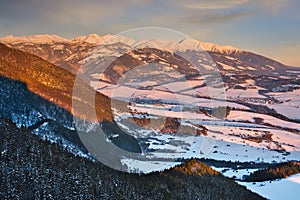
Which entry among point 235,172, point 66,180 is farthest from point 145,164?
point 66,180

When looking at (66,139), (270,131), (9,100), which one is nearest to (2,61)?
(9,100)

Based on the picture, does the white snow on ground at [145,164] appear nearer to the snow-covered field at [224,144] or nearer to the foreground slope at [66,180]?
the snow-covered field at [224,144]

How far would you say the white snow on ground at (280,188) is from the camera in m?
58.0

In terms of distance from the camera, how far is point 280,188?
6084 cm

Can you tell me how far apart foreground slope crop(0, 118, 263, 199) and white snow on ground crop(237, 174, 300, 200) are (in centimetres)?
748

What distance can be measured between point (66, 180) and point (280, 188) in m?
37.1

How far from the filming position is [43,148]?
146ft

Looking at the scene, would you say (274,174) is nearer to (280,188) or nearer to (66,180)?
(280,188)

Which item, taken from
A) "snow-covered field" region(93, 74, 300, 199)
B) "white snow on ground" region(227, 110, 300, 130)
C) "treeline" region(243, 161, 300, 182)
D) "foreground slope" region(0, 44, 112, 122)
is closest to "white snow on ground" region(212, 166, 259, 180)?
"snow-covered field" region(93, 74, 300, 199)

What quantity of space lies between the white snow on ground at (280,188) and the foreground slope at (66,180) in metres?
7.48

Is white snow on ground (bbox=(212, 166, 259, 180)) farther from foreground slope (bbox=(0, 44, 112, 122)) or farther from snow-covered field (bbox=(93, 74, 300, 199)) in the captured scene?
foreground slope (bbox=(0, 44, 112, 122))

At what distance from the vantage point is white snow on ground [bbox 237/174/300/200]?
5796 centimetres

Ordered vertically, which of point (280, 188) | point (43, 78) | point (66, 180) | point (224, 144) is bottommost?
point (224, 144)

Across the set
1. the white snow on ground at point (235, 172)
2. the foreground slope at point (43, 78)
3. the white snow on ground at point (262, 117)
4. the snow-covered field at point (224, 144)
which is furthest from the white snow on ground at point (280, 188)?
the white snow on ground at point (262, 117)
